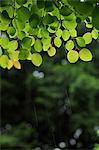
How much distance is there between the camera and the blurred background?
25.3ft

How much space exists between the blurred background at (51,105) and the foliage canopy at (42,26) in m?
6.01

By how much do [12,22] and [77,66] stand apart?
6.63 meters

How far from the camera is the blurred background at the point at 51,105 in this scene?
7.71m

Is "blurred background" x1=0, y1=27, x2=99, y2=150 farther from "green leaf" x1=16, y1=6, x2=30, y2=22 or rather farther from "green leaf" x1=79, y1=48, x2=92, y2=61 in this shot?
"green leaf" x1=16, y1=6, x2=30, y2=22

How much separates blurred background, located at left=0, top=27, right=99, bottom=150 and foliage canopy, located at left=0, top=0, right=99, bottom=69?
6.01 m

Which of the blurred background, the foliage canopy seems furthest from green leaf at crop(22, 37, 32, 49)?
the blurred background

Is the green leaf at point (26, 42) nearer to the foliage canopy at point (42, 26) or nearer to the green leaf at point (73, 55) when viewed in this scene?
the foliage canopy at point (42, 26)

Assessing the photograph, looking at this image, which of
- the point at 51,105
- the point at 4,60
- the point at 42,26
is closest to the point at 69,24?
the point at 42,26

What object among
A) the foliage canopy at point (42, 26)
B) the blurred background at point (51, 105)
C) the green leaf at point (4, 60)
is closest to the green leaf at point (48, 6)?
the foliage canopy at point (42, 26)

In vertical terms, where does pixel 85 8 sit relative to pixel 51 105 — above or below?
below

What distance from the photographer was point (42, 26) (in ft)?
3.64

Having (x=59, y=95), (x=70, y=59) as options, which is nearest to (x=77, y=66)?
(x=59, y=95)

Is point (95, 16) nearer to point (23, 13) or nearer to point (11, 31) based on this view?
point (23, 13)

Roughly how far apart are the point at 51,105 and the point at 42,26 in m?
7.47
